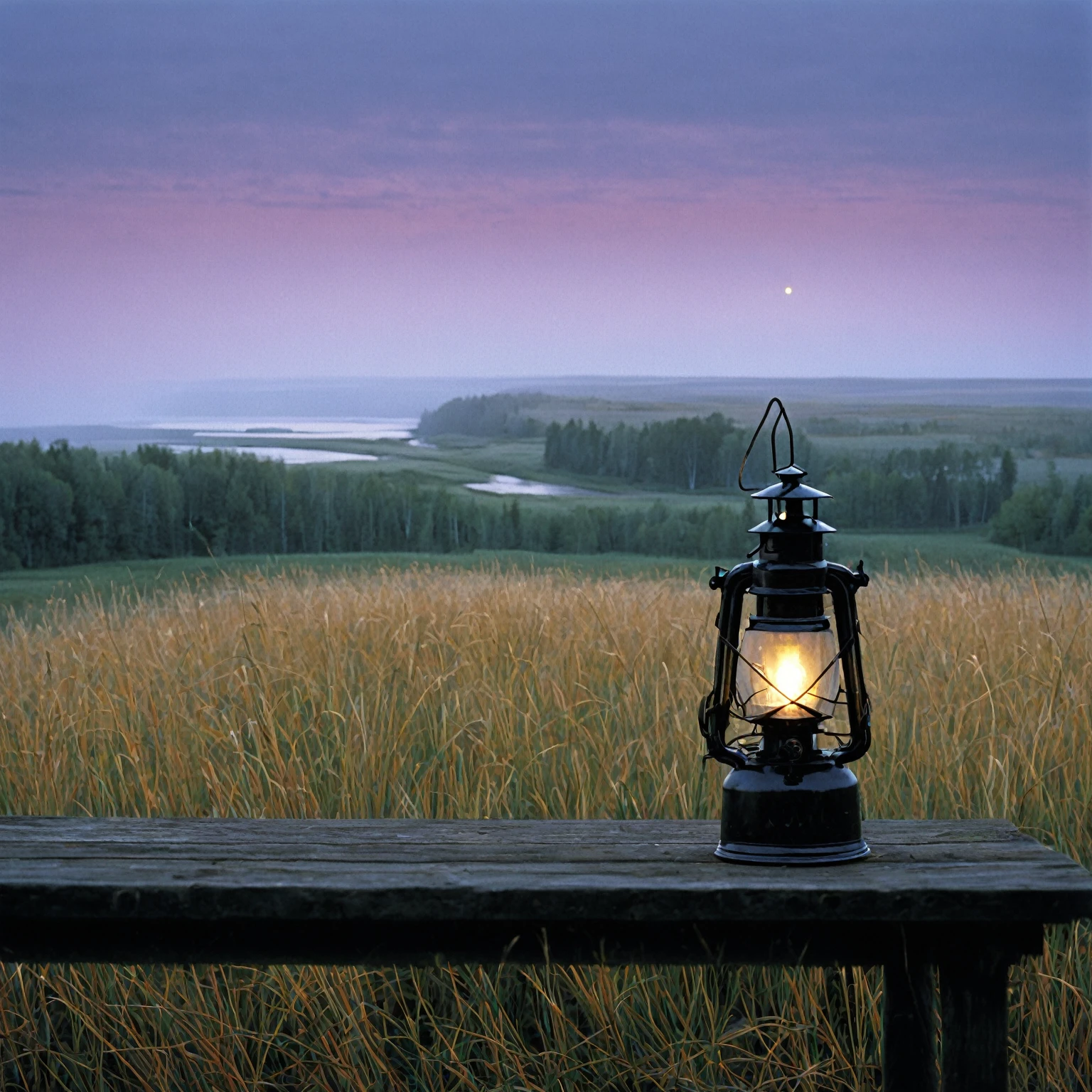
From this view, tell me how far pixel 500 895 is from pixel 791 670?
613 millimetres

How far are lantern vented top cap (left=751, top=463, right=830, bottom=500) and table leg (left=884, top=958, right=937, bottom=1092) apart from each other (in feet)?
2.62

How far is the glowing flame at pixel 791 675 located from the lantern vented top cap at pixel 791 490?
26cm

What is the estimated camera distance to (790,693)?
2061 millimetres

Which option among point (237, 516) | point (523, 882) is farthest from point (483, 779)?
point (237, 516)

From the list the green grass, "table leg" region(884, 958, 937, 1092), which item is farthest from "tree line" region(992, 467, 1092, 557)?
"table leg" region(884, 958, 937, 1092)

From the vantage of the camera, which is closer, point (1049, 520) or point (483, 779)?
point (483, 779)

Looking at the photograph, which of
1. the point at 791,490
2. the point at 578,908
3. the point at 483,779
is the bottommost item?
the point at 483,779

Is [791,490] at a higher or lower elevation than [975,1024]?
higher

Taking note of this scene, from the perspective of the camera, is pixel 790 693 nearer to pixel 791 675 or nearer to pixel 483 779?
pixel 791 675

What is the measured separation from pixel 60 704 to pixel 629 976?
7.99 feet

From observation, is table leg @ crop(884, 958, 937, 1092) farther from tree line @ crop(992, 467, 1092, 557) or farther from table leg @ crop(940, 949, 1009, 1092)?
tree line @ crop(992, 467, 1092, 557)

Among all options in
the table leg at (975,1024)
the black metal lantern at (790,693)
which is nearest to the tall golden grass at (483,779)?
the table leg at (975,1024)

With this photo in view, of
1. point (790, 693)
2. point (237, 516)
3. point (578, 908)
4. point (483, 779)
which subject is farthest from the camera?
point (237, 516)

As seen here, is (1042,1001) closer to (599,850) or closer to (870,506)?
(599,850)
